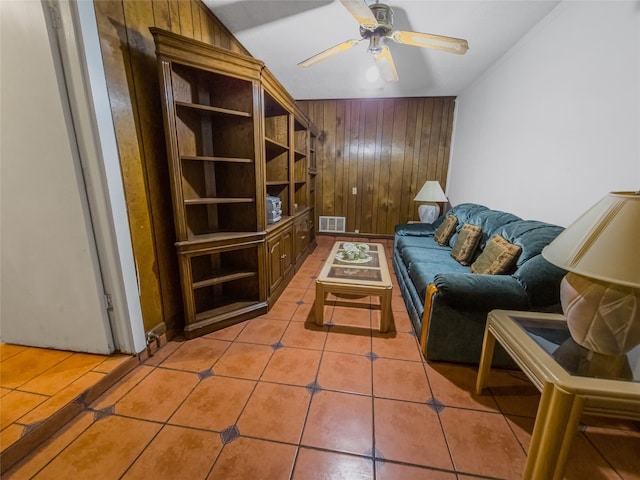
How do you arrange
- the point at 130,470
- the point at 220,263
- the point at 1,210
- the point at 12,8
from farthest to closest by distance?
the point at 220,263, the point at 1,210, the point at 12,8, the point at 130,470

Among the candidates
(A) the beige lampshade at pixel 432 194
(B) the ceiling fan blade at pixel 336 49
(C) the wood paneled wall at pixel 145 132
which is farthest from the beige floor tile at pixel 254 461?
(A) the beige lampshade at pixel 432 194

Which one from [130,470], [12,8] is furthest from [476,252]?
[12,8]

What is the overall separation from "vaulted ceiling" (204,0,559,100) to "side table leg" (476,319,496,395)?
232 centimetres

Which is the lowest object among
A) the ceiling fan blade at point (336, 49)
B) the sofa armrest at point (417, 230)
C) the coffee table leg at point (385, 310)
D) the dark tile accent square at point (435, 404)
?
the dark tile accent square at point (435, 404)

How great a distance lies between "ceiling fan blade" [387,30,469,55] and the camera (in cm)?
168

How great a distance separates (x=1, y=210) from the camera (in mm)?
1475

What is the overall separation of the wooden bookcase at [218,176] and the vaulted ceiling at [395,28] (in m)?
0.56

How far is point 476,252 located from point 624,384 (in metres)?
1.69

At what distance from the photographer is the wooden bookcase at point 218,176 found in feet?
5.49

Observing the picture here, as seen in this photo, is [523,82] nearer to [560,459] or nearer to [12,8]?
[560,459]

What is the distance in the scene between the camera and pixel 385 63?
6.83ft

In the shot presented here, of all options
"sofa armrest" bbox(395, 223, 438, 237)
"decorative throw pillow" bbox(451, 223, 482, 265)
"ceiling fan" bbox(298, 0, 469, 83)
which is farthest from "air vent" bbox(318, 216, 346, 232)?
"ceiling fan" bbox(298, 0, 469, 83)

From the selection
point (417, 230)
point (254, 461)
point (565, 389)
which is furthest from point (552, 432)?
point (417, 230)

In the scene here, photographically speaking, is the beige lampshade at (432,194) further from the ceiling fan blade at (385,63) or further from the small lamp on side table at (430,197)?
the ceiling fan blade at (385,63)
